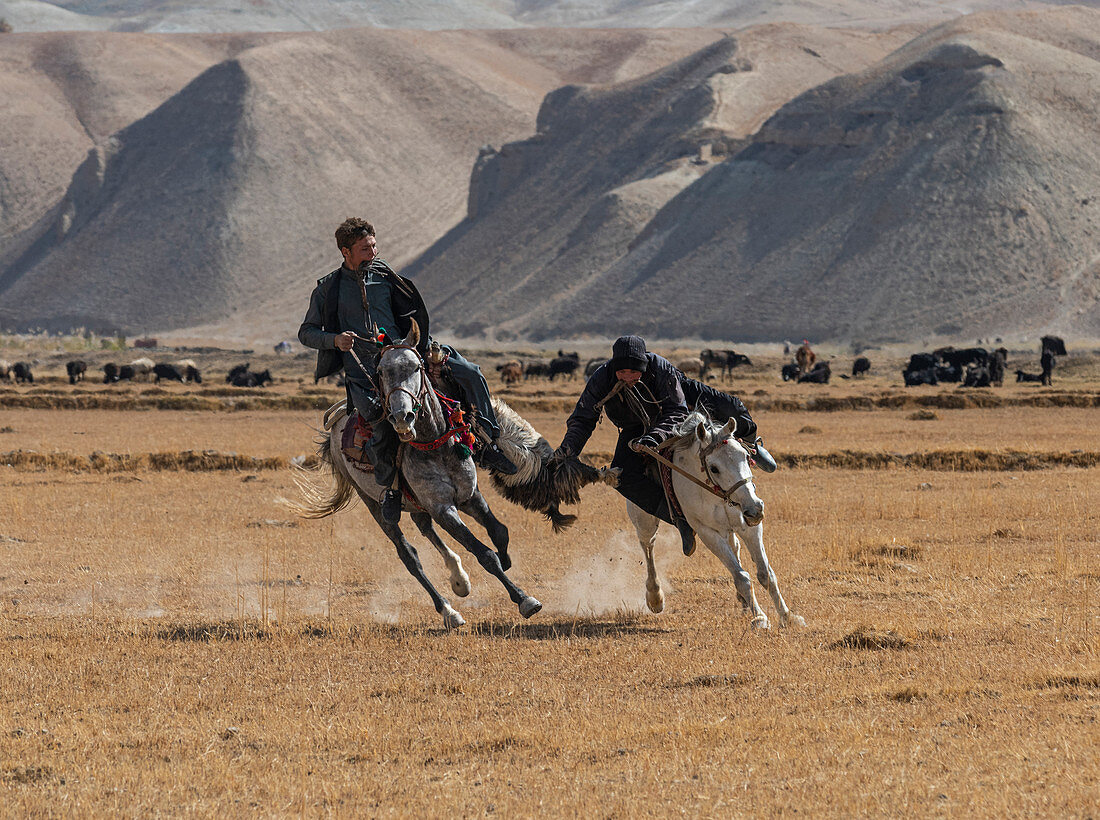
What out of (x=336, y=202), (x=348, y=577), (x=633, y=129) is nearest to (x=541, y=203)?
(x=633, y=129)

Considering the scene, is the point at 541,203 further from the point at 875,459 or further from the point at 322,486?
the point at 322,486

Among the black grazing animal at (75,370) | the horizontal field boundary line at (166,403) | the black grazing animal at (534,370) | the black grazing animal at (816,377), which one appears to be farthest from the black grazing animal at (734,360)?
the black grazing animal at (75,370)

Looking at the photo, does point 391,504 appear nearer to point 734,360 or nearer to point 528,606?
point 528,606

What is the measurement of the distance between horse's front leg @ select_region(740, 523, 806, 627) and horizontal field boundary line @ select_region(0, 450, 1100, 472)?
1299cm

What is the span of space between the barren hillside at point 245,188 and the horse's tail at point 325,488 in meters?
124

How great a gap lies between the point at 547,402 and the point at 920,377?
1962 cm

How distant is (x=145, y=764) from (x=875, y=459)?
18.2m

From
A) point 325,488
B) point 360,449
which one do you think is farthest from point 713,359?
point 360,449

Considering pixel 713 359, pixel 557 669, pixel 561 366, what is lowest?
pixel 561 366

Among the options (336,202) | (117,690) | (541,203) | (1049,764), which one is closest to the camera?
(1049,764)

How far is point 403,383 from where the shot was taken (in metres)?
10.1

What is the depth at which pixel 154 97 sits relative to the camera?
185750 mm

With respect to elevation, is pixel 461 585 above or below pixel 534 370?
above

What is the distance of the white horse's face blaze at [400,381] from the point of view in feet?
32.3
